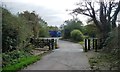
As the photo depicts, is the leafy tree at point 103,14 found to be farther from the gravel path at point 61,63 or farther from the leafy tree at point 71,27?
the leafy tree at point 71,27

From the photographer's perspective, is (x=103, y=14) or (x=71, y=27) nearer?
(x=103, y=14)

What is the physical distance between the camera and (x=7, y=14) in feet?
49.6

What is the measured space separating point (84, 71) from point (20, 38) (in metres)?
7.20

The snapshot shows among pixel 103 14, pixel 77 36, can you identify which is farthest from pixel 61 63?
pixel 77 36

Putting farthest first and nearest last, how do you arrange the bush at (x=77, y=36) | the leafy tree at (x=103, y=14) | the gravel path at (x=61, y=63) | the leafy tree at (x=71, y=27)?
the leafy tree at (x=71, y=27) → the bush at (x=77, y=36) → the leafy tree at (x=103, y=14) → the gravel path at (x=61, y=63)

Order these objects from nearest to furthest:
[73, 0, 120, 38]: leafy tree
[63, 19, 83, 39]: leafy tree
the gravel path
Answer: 1. the gravel path
2. [73, 0, 120, 38]: leafy tree
3. [63, 19, 83, 39]: leafy tree

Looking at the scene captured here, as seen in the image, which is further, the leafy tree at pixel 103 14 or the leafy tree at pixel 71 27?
the leafy tree at pixel 71 27

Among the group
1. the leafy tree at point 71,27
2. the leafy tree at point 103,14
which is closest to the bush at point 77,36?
the leafy tree at point 71,27

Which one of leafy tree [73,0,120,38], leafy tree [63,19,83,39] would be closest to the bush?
leafy tree [63,19,83,39]

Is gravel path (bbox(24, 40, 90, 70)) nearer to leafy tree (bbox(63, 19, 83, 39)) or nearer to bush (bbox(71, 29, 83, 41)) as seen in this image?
bush (bbox(71, 29, 83, 41))

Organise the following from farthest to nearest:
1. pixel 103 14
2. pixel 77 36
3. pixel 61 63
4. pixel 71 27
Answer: pixel 71 27 < pixel 77 36 < pixel 103 14 < pixel 61 63

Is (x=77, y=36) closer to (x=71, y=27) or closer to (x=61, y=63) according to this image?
(x=71, y=27)

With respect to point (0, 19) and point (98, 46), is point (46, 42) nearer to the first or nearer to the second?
point (98, 46)

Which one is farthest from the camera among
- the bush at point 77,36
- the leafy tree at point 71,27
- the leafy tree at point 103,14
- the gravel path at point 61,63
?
the leafy tree at point 71,27
